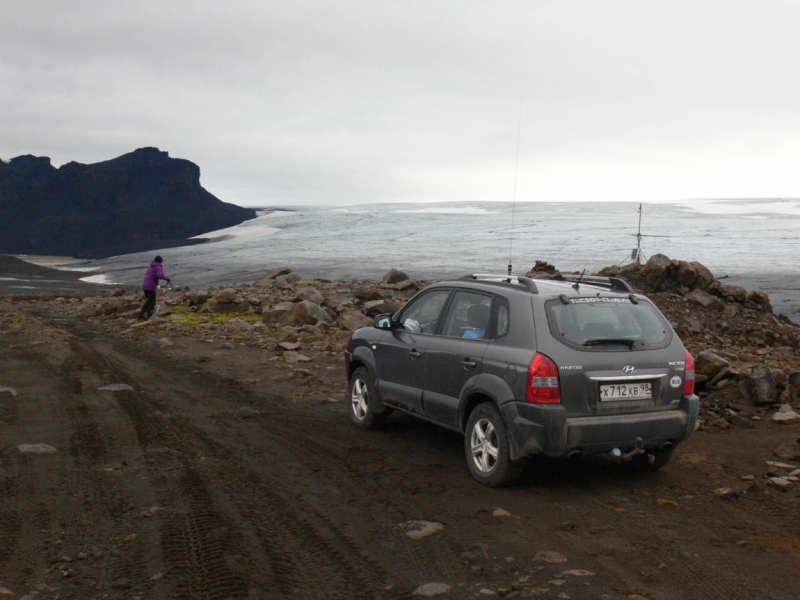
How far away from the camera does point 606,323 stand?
6.51 metres

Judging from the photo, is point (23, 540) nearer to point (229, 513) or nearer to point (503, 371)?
point (229, 513)

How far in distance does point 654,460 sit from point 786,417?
2881mm

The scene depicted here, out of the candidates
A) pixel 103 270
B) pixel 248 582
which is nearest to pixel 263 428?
pixel 248 582

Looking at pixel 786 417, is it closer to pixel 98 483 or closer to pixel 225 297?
pixel 98 483

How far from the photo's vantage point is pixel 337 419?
31.0 feet

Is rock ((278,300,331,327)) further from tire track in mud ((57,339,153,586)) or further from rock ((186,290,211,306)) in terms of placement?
tire track in mud ((57,339,153,586))

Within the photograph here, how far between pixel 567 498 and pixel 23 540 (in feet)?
12.6

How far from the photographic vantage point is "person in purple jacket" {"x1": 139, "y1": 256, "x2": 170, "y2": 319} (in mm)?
21172

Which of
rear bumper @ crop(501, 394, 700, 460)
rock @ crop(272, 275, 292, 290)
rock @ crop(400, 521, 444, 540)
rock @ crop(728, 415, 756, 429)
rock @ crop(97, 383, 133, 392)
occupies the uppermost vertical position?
rear bumper @ crop(501, 394, 700, 460)

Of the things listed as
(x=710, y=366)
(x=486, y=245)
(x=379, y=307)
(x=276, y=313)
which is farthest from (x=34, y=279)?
(x=710, y=366)

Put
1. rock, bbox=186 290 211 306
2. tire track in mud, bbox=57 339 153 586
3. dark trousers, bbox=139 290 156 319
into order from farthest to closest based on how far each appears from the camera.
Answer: rock, bbox=186 290 211 306
dark trousers, bbox=139 290 156 319
tire track in mud, bbox=57 339 153 586

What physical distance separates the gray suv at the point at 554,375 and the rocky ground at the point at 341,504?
423 millimetres

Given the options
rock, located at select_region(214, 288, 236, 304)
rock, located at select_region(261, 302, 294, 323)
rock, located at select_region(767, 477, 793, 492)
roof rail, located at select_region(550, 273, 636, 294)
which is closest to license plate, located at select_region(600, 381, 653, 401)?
roof rail, located at select_region(550, 273, 636, 294)

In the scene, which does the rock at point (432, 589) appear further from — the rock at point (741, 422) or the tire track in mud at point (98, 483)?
the rock at point (741, 422)
